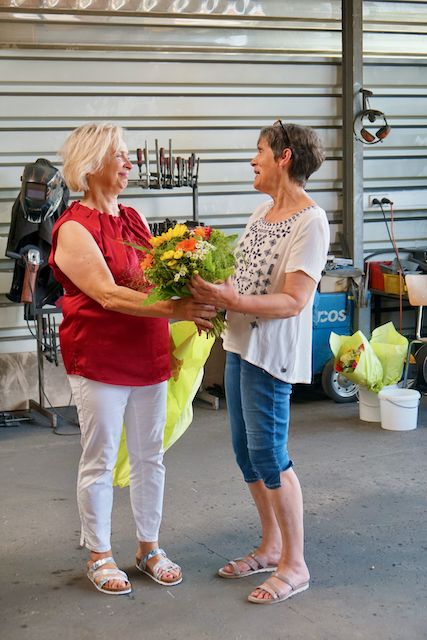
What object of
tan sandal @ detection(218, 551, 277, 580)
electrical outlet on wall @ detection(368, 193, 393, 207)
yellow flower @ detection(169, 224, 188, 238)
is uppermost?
electrical outlet on wall @ detection(368, 193, 393, 207)

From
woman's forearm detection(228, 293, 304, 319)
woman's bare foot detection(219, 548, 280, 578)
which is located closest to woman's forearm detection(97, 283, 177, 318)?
woman's forearm detection(228, 293, 304, 319)

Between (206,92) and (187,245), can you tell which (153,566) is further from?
(206,92)

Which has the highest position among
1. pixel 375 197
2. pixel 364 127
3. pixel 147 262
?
pixel 364 127

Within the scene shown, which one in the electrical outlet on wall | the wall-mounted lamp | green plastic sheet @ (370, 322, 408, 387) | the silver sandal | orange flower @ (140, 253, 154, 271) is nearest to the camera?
orange flower @ (140, 253, 154, 271)

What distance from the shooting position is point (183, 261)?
10.00ft

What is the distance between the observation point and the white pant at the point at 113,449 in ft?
11.0

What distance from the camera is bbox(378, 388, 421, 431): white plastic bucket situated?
19.2 ft

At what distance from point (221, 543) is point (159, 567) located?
1.62 feet

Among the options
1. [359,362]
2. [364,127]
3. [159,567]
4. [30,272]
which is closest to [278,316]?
[159,567]

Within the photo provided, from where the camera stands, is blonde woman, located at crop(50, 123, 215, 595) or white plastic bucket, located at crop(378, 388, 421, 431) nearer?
blonde woman, located at crop(50, 123, 215, 595)

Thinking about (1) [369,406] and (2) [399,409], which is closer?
(2) [399,409]

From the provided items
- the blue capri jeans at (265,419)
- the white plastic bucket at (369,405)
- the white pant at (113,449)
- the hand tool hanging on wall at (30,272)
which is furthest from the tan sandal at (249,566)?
the hand tool hanging on wall at (30,272)

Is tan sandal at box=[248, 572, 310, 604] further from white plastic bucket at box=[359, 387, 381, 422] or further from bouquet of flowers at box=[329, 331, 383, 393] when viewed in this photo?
white plastic bucket at box=[359, 387, 381, 422]

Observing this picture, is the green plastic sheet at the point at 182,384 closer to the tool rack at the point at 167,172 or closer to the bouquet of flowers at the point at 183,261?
the bouquet of flowers at the point at 183,261
